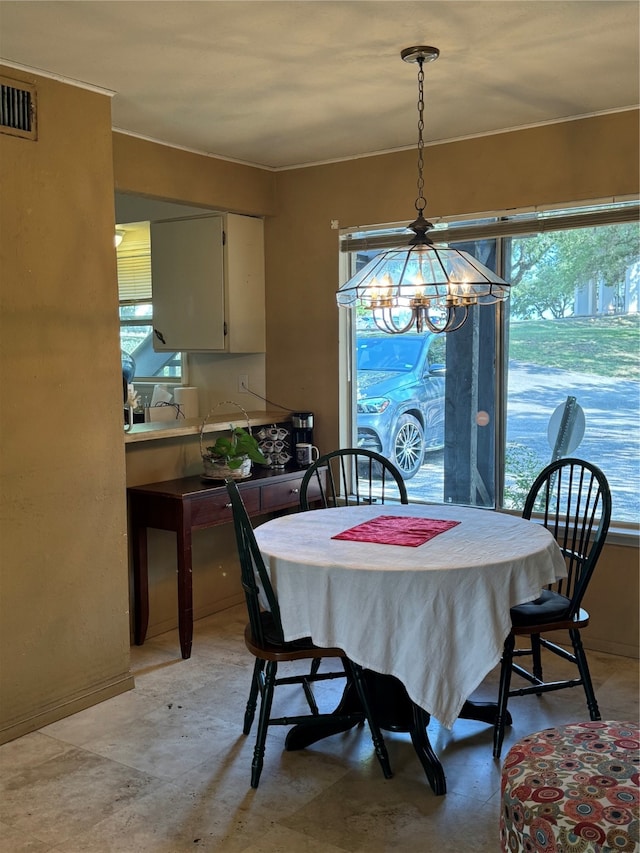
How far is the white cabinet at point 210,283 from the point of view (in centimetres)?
462

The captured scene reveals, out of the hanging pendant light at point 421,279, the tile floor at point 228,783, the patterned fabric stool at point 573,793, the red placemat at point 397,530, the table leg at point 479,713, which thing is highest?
the hanging pendant light at point 421,279

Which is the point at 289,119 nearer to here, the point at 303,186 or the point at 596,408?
the point at 303,186

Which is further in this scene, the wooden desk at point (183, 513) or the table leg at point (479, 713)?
the wooden desk at point (183, 513)

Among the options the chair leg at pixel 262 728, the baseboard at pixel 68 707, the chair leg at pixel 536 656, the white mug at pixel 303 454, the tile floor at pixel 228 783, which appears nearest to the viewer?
the tile floor at pixel 228 783

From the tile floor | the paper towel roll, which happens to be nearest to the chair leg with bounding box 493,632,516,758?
the tile floor

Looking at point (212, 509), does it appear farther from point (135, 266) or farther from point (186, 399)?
point (135, 266)

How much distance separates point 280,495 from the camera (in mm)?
4176

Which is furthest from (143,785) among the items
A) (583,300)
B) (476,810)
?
(583,300)

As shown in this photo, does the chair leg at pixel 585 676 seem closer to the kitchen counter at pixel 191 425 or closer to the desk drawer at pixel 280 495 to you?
the desk drawer at pixel 280 495

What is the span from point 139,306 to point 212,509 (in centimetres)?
260

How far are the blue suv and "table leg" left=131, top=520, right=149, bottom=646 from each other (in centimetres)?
140

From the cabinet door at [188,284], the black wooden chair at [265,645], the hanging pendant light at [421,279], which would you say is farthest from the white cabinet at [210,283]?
the black wooden chair at [265,645]

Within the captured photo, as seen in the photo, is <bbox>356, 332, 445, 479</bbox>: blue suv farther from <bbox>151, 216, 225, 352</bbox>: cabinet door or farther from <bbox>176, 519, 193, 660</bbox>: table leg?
<bbox>176, 519, 193, 660</bbox>: table leg

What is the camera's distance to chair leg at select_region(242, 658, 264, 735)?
285 centimetres
